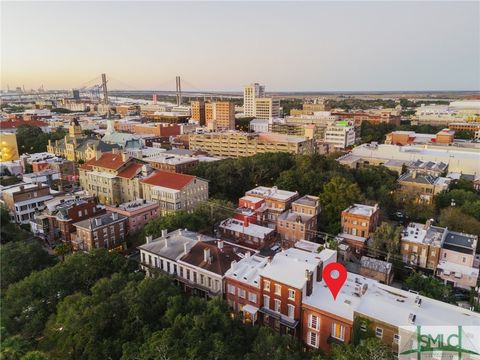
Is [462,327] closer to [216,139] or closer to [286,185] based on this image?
[286,185]

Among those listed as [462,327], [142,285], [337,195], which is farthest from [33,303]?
[337,195]

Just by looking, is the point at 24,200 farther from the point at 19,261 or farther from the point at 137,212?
the point at 19,261

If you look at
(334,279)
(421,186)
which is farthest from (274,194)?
(421,186)

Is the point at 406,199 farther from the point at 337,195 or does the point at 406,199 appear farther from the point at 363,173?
the point at 337,195

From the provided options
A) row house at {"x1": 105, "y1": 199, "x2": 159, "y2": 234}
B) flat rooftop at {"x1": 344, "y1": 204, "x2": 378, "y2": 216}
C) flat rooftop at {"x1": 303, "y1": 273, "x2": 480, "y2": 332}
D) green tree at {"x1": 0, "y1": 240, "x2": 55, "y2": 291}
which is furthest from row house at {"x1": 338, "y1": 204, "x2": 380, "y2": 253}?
green tree at {"x1": 0, "y1": 240, "x2": 55, "y2": 291}

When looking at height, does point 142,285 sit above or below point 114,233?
above

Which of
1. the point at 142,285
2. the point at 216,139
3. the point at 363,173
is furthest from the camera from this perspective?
the point at 216,139

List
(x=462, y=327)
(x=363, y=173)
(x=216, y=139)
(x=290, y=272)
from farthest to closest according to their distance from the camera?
(x=216, y=139), (x=363, y=173), (x=290, y=272), (x=462, y=327)

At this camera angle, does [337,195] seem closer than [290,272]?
No
